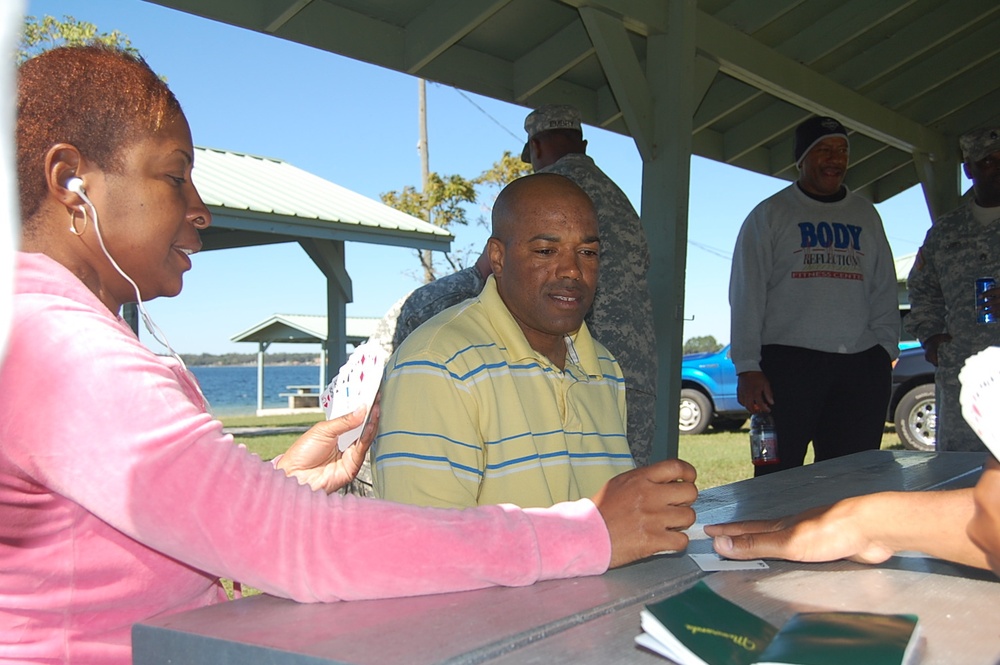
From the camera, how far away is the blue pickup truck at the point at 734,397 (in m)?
9.75

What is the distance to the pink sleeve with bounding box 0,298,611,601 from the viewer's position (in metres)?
1.06

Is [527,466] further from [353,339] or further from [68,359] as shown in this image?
[353,339]

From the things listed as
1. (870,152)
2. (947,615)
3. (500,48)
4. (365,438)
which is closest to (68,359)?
(365,438)

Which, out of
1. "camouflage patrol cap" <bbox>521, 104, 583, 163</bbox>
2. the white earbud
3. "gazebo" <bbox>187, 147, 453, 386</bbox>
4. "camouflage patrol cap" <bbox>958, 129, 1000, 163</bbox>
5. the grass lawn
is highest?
"gazebo" <bbox>187, 147, 453, 386</bbox>

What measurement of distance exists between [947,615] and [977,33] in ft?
25.3

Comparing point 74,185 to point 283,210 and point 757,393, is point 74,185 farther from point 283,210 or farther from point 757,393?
point 283,210

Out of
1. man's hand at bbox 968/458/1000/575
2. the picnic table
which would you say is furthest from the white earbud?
man's hand at bbox 968/458/1000/575

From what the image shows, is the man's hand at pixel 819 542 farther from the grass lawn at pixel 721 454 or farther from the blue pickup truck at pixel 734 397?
the blue pickup truck at pixel 734 397

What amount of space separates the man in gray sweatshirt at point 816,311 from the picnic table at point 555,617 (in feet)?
9.62

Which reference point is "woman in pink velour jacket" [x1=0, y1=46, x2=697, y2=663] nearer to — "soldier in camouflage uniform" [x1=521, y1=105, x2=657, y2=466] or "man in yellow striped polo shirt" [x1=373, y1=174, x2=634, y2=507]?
"man in yellow striped polo shirt" [x1=373, y1=174, x2=634, y2=507]

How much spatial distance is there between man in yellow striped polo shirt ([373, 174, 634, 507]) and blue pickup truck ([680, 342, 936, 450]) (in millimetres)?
7086

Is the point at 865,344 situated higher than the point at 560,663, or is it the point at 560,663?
the point at 865,344

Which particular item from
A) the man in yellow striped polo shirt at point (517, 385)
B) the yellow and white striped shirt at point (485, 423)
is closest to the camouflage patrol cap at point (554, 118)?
the man in yellow striped polo shirt at point (517, 385)

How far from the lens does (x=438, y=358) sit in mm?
2027
